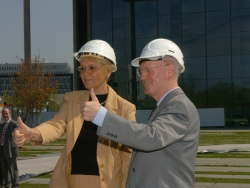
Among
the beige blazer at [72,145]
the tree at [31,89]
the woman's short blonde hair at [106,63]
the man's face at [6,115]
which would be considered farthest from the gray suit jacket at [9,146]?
the tree at [31,89]

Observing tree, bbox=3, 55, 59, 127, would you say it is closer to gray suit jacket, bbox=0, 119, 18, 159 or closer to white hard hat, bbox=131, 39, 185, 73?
gray suit jacket, bbox=0, 119, 18, 159

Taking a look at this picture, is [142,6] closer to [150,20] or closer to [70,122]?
[150,20]

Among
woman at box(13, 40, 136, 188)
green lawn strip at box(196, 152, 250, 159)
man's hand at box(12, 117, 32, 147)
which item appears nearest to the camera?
man's hand at box(12, 117, 32, 147)

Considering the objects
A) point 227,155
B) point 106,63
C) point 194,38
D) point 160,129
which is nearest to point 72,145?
point 106,63

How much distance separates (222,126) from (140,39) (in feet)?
33.3

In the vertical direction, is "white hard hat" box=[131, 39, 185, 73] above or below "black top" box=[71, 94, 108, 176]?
above

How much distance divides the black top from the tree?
42.7 meters

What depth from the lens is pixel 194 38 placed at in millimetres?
43938

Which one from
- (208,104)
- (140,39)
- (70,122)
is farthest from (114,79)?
(70,122)

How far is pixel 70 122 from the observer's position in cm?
395

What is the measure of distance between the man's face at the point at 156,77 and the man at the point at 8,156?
8.79 meters

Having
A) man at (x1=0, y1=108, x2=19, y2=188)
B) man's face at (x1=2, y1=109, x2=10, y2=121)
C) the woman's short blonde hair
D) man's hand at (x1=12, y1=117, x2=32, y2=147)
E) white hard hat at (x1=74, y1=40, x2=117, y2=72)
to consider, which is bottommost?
man at (x1=0, y1=108, x2=19, y2=188)

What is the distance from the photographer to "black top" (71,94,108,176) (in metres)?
3.84

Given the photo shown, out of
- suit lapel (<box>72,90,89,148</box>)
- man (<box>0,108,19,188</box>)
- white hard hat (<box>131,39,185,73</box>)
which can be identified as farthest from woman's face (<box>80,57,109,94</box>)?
man (<box>0,108,19,188</box>)
